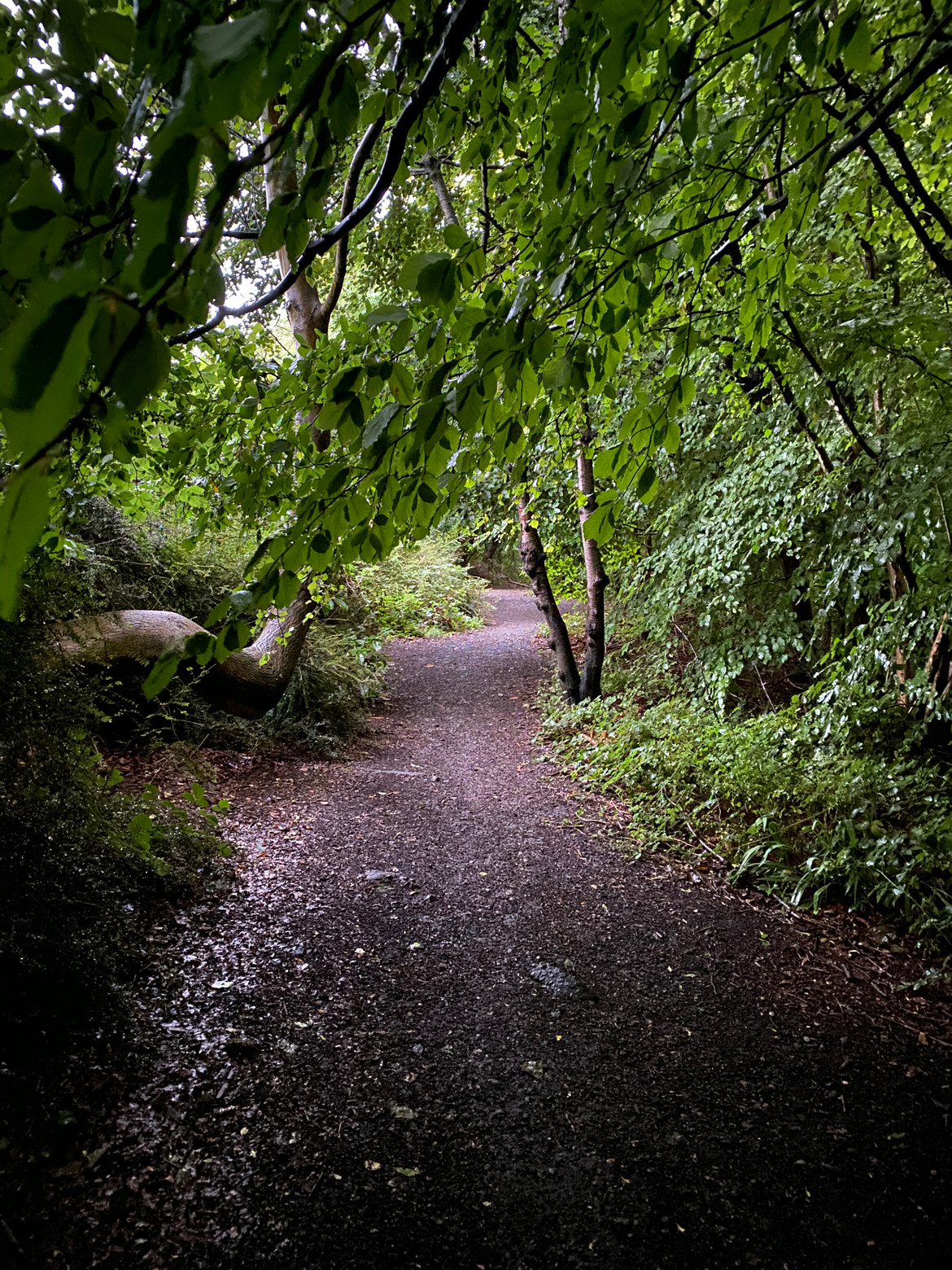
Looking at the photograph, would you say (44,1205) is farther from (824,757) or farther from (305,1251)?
(824,757)

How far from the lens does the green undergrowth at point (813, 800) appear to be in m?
3.63

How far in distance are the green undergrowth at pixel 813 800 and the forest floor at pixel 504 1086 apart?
0.97 ft

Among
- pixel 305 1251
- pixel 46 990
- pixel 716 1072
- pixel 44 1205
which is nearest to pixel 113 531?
pixel 46 990

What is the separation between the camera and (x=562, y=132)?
1278mm

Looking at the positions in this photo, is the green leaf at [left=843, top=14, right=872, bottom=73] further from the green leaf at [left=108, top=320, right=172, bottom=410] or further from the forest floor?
the forest floor

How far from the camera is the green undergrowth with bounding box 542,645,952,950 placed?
363 cm

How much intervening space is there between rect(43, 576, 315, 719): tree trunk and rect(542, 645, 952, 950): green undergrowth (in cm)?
291

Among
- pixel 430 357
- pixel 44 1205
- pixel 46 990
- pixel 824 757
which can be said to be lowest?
pixel 44 1205

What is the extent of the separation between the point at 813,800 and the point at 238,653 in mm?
4407

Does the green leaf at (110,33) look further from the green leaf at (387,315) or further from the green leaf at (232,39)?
the green leaf at (387,315)

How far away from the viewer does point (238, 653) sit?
5496mm

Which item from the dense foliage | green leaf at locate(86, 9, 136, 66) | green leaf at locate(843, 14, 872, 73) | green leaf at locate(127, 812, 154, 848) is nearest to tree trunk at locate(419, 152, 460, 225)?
the dense foliage

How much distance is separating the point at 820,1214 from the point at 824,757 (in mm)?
2782

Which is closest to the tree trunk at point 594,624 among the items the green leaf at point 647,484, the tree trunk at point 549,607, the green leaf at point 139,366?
the tree trunk at point 549,607
